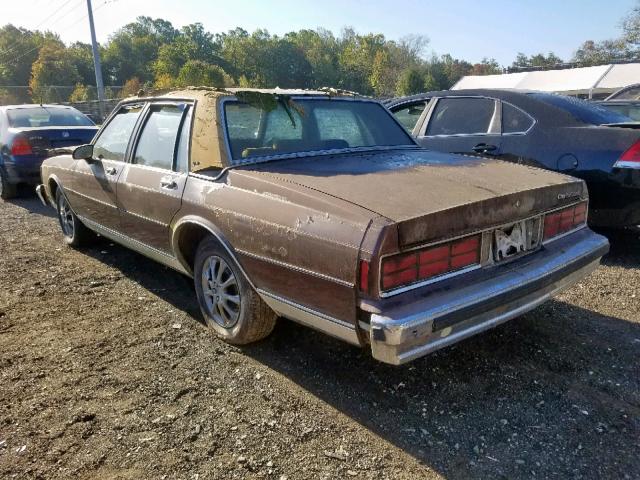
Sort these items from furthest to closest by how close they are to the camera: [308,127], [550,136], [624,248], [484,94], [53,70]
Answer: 1. [53,70]
2. [484,94]
3. [624,248]
4. [550,136]
5. [308,127]

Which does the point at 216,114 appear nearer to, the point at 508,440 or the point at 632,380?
the point at 508,440

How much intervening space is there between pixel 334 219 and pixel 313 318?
1.69 ft

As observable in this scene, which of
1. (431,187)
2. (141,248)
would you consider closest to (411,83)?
(141,248)

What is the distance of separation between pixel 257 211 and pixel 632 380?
2267mm

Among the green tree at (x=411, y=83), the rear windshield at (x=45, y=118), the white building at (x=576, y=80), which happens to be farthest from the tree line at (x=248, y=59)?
A: the rear windshield at (x=45, y=118)

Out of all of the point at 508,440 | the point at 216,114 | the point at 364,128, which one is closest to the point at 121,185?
the point at 216,114

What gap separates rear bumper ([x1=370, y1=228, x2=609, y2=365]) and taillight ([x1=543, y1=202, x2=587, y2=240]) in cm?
7

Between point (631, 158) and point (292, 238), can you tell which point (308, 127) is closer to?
point (292, 238)

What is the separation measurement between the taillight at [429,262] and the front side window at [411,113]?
12.2 ft

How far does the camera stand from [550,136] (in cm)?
491

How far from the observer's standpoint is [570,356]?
3.14m

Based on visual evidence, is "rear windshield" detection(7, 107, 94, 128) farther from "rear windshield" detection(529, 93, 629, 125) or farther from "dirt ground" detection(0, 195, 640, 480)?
"rear windshield" detection(529, 93, 629, 125)

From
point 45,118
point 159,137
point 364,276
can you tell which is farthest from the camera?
point 45,118

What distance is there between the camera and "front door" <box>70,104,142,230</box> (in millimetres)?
4273
